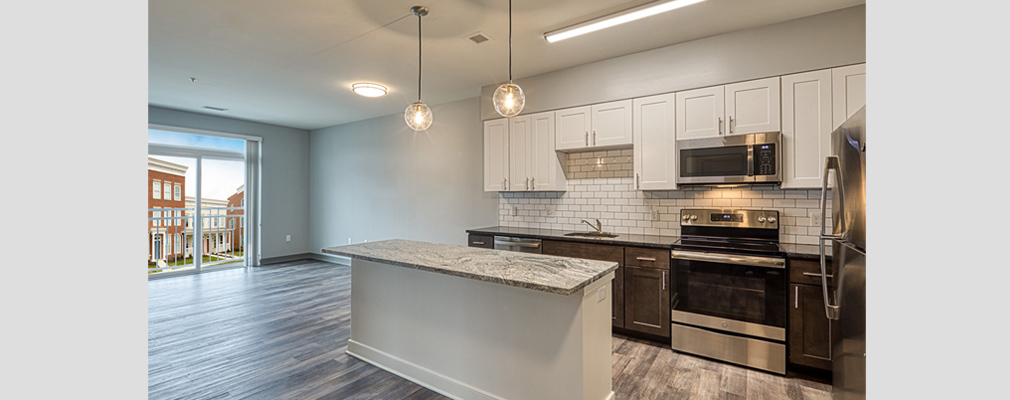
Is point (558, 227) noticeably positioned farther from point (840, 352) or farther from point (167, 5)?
point (167, 5)

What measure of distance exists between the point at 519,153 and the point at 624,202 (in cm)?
118

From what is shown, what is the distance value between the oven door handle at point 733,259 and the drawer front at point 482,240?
1.74 metres

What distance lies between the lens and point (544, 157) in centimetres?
399

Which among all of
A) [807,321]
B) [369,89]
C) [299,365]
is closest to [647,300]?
[807,321]

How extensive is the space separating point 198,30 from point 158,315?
9.25 ft

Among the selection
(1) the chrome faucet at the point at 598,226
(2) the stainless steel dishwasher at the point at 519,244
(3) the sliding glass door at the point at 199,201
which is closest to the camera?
(2) the stainless steel dishwasher at the point at 519,244

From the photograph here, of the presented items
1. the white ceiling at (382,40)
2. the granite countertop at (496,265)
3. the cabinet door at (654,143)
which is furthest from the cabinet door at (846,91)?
the granite countertop at (496,265)

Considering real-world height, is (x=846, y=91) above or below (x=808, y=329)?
above

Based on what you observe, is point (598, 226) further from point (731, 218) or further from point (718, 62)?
point (718, 62)

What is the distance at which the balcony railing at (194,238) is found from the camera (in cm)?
584

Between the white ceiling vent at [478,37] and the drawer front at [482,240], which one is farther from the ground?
the white ceiling vent at [478,37]

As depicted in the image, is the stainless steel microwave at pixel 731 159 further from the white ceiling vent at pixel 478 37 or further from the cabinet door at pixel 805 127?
the white ceiling vent at pixel 478 37

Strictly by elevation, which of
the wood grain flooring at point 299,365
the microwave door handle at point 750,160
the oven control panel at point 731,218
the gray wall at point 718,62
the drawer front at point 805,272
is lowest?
the wood grain flooring at point 299,365

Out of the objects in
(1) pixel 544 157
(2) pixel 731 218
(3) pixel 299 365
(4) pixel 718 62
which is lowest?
(3) pixel 299 365
